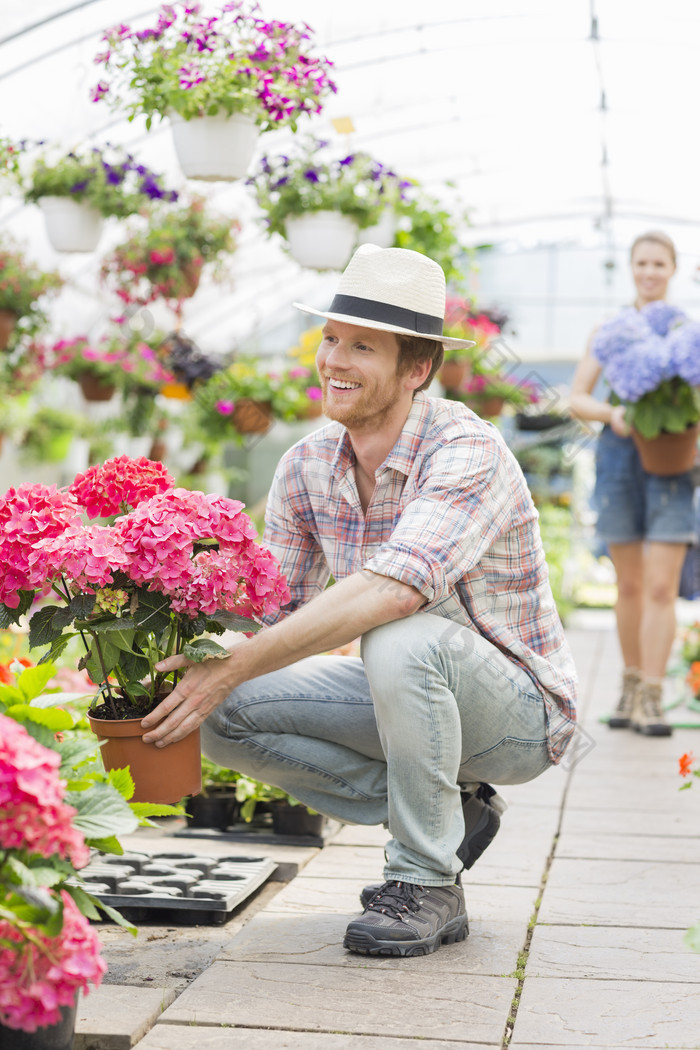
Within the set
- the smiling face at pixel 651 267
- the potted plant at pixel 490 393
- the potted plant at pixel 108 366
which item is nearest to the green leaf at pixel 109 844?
the smiling face at pixel 651 267

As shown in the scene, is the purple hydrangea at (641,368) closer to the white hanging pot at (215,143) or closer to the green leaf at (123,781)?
the white hanging pot at (215,143)

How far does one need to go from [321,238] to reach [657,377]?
1.36 metres

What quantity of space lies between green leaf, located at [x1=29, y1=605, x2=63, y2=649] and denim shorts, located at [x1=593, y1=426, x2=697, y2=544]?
109 inches

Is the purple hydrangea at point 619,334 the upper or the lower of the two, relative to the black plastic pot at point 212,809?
upper

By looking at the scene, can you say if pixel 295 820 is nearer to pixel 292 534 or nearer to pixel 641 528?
pixel 292 534

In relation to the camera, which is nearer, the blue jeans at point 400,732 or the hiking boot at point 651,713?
the blue jeans at point 400,732

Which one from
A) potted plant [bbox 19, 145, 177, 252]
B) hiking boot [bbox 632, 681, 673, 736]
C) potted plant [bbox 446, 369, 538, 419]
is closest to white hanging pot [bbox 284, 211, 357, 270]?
potted plant [bbox 19, 145, 177, 252]

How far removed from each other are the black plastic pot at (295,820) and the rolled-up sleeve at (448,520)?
865mm

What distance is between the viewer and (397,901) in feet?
6.95

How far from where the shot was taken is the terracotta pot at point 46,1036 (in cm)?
153

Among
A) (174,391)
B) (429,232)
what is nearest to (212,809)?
(429,232)

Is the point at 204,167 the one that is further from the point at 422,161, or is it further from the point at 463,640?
the point at 422,161

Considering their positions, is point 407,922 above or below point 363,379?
below

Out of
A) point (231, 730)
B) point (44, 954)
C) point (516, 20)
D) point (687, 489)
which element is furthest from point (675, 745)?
point (516, 20)
